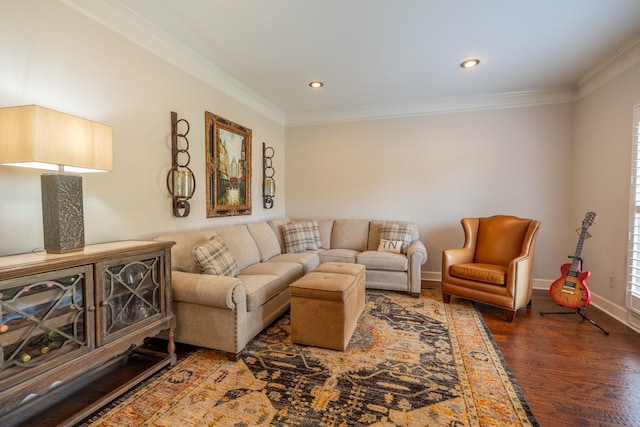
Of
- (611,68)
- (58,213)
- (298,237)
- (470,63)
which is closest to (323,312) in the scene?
(58,213)

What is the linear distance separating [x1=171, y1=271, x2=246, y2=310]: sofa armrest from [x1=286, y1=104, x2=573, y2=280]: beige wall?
284 centimetres

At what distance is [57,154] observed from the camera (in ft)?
4.69

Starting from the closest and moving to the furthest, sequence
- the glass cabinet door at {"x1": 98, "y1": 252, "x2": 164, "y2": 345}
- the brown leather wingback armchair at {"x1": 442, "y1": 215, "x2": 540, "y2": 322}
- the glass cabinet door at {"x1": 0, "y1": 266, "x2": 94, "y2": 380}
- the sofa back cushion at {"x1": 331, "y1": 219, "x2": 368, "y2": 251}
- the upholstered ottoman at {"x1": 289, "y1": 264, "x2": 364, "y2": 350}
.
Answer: the glass cabinet door at {"x1": 0, "y1": 266, "x2": 94, "y2": 380}
the glass cabinet door at {"x1": 98, "y1": 252, "x2": 164, "y2": 345}
the upholstered ottoman at {"x1": 289, "y1": 264, "x2": 364, "y2": 350}
the brown leather wingback armchair at {"x1": 442, "y1": 215, "x2": 540, "y2": 322}
the sofa back cushion at {"x1": 331, "y1": 219, "x2": 368, "y2": 251}

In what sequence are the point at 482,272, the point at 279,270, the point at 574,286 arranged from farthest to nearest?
the point at 482,272
the point at 279,270
the point at 574,286

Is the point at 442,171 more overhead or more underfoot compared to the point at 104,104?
more underfoot

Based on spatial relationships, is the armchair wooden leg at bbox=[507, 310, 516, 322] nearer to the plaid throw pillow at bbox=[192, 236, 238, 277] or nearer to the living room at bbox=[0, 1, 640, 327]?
the living room at bbox=[0, 1, 640, 327]

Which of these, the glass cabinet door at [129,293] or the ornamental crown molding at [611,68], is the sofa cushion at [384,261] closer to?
the glass cabinet door at [129,293]

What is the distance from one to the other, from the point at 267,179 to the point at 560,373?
376cm

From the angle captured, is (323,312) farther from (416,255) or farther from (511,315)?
(511,315)

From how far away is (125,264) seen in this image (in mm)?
1747

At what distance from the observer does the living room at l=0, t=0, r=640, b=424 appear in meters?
1.79

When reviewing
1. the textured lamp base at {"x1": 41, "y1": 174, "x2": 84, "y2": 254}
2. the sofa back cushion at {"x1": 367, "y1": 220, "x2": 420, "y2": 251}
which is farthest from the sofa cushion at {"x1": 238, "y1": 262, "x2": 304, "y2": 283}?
the textured lamp base at {"x1": 41, "y1": 174, "x2": 84, "y2": 254}

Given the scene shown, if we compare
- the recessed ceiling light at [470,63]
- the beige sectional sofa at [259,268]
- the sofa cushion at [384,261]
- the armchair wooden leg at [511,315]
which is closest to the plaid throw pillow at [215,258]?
the beige sectional sofa at [259,268]

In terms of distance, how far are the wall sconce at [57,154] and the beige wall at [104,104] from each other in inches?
10.2
